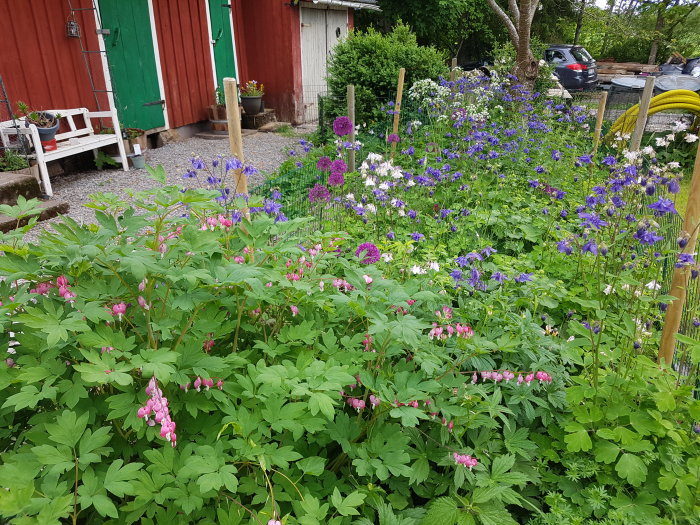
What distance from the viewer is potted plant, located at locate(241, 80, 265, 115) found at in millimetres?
11258

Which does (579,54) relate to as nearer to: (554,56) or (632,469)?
(554,56)

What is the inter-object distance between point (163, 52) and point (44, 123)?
3761 mm

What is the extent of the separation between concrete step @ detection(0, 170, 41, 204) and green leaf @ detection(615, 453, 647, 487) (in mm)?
6115

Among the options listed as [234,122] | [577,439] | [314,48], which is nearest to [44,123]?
[234,122]

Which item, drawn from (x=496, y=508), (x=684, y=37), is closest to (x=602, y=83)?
(x=684, y=37)

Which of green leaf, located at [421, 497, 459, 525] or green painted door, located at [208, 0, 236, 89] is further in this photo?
green painted door, located at [208, 0, 236, 89]

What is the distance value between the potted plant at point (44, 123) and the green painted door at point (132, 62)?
180 centimetres

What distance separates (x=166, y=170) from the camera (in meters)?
7.71

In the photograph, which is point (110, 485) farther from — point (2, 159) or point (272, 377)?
point (2, 159)

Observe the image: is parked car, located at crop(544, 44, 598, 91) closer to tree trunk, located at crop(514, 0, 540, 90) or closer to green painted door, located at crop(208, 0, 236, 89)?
tree trunk, located at crop(514, 0, 540, 90)

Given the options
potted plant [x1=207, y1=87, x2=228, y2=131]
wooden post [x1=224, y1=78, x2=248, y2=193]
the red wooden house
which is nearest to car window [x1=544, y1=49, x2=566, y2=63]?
the red wooden house

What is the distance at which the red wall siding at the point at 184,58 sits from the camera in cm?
956

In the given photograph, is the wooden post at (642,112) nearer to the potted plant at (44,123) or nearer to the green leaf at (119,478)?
the green leaf at (119,478)

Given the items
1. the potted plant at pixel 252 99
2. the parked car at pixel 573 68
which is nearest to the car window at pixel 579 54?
the parked car at pixel 573 68
